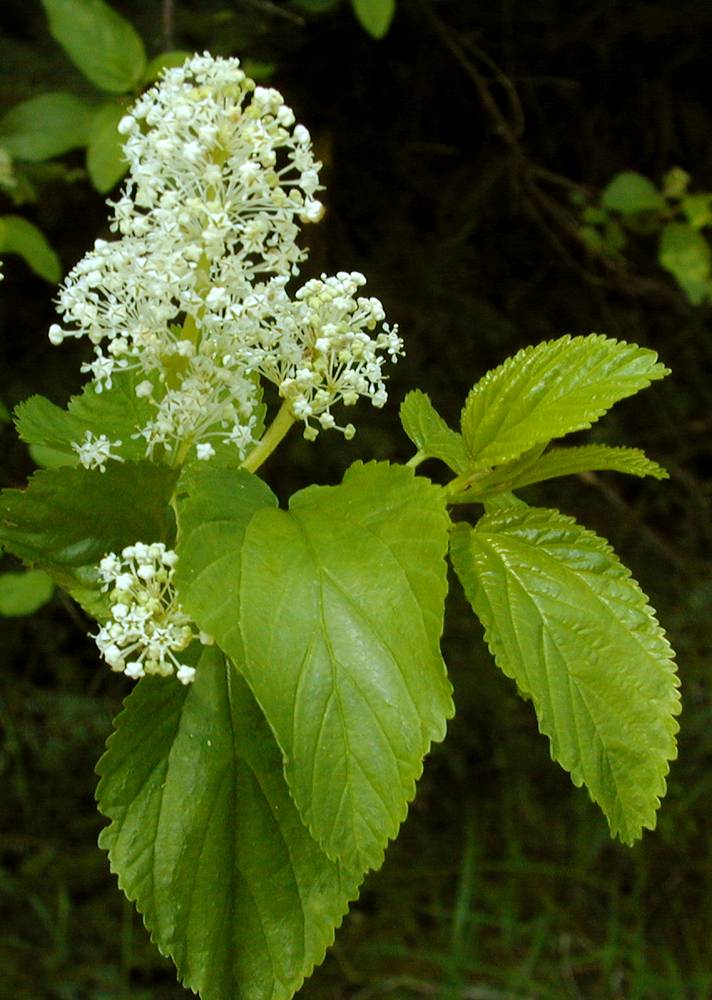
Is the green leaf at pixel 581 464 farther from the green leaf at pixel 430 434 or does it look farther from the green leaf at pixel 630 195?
the green leaf at pixel 630 195

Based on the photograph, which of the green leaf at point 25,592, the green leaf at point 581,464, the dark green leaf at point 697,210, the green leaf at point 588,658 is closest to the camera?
the green leaf at point 588,658

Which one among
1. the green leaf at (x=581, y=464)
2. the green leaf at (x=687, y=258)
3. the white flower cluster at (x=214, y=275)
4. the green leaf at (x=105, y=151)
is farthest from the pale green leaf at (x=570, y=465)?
the green leaf at (x=687, y=258)

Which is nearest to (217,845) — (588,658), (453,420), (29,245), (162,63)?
(588,658)

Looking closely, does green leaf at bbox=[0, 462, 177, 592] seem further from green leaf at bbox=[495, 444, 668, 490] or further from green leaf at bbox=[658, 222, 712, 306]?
green leaf at bbox=[658, 222, 712, 306]

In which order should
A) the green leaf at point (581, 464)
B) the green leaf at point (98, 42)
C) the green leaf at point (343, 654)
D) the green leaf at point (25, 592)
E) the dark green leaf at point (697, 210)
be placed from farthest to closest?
1. the dark green leaf at point (697, 210)
2. the green leaf at point (25, 592)
3. the green leaf at point (98, 42)
4. the green leaf at point (581, 464)
5. the green leaf at point (343, 654)

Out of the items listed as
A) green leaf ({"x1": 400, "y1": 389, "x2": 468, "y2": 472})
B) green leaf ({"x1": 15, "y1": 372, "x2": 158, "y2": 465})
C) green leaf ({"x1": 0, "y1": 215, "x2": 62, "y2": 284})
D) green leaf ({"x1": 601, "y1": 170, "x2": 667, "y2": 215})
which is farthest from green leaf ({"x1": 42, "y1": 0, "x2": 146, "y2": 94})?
green leaf ({"x1": 601, "y1": 170, "x2": 667, "y2": 215})

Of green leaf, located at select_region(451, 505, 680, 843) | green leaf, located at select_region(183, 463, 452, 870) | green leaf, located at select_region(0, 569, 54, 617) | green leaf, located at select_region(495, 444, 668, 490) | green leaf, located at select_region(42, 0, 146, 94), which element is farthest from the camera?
green leaf, located at select_region(0, 569, 54, 617)

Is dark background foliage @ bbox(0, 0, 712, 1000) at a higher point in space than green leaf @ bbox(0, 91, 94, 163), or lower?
lower
